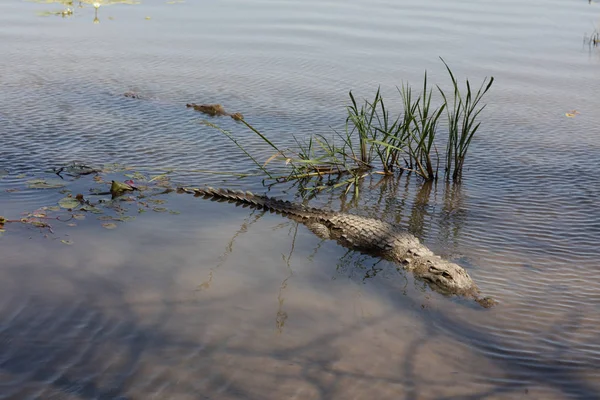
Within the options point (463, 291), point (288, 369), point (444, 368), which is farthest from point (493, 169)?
point (288, 369)

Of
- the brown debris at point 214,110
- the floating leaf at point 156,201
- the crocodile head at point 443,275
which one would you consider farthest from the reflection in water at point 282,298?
the brown debris at point 214,110

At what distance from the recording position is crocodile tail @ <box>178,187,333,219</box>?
18.6ft

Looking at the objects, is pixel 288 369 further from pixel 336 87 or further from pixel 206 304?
pixel 336 87

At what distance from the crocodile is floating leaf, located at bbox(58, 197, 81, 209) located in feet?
2.89

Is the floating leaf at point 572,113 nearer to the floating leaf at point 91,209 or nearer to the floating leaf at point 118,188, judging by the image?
the floating leaf at point 118,188

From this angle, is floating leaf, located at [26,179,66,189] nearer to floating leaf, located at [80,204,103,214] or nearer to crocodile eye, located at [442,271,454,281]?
floating leaf, located at [80,204,103,214]

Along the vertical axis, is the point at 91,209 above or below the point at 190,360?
above

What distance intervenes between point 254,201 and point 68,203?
1.50 m

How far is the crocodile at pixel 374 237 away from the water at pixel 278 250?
4.1 inches

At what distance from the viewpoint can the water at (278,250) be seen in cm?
355

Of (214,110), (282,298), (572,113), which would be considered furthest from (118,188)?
(572,113)

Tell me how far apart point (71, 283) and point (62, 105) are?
426cm

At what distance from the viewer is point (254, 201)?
579cm

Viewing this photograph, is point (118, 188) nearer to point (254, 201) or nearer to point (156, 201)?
point (156, 201)
